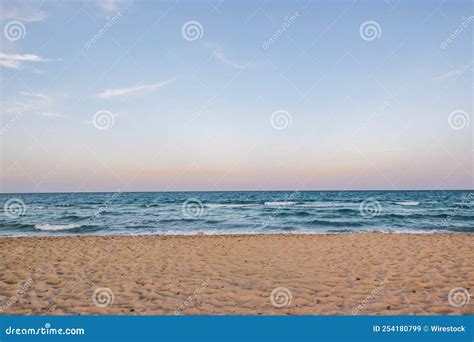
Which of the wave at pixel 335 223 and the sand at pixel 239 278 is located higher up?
the wave at pixel 335 223

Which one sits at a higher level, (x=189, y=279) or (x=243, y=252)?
(x=243, y=252)

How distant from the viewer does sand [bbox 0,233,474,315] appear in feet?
17.3

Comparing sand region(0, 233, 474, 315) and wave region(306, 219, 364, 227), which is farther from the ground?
wave region(306, 219, 364, 227)

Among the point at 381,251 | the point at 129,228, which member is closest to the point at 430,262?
the point at 381,251

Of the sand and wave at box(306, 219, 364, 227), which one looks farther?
wave at box(306, 219, 364, 227)

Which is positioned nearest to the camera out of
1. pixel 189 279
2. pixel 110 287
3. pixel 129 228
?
pixel 110 287

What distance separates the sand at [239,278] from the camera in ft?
17.3

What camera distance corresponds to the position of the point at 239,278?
6898mm

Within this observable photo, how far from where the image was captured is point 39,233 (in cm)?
1652

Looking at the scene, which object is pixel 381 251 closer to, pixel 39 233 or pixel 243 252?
pixel 243 252

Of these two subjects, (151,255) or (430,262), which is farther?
(151,255)

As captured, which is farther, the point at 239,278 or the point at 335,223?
the point at 335,223

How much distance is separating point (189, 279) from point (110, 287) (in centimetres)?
150

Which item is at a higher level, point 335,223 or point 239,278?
point 335,223
